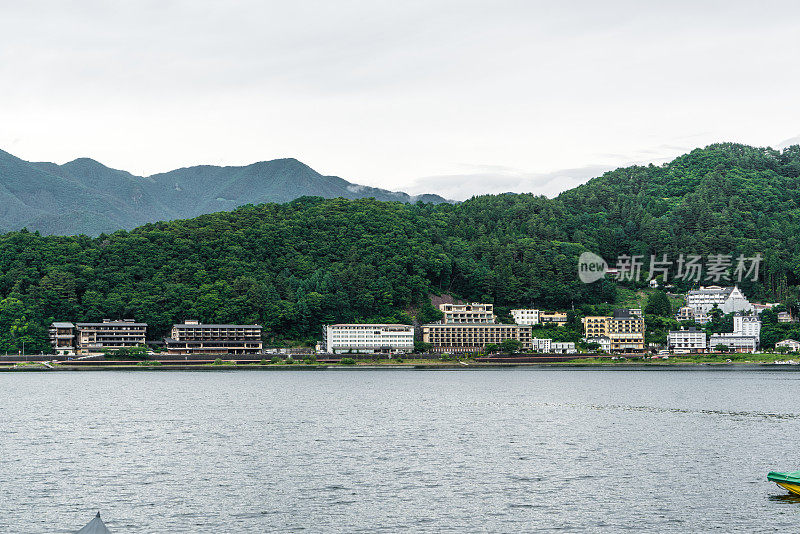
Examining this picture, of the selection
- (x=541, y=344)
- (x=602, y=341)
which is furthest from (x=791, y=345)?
(x=541, y=344)

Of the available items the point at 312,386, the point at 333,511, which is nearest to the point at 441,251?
the point at 312,386

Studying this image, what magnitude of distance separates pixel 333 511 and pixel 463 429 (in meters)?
27.3

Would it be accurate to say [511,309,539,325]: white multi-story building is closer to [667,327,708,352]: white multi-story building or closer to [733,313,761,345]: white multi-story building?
[667,327,708,352]: white multi-story building

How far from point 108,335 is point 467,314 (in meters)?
68.4

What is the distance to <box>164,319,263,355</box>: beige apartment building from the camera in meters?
150

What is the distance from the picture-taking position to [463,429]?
6153 centimetres

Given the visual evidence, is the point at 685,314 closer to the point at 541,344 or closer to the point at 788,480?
the point at 541,344

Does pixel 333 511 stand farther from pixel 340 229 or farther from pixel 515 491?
pixel 340 229

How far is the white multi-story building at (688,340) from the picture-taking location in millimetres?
161000

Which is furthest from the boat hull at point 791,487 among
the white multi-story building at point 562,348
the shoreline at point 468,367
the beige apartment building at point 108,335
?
the beige apartment building at point 108,335

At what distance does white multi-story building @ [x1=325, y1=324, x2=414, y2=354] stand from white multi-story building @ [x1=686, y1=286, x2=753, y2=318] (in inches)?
2457

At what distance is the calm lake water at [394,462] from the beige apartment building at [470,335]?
241 ft

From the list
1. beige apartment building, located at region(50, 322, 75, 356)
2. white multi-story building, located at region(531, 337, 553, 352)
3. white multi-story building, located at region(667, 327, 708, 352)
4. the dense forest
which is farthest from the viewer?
white multi-story building, located at region(667, 327, 708, 352)

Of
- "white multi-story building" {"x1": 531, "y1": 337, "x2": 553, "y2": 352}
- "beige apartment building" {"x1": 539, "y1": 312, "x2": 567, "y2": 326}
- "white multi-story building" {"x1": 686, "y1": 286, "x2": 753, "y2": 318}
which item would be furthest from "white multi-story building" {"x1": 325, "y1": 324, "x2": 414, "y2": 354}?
"white multi-story building" {"x1": 686, "y1": 286, "x2": 753, "y2": 318}
